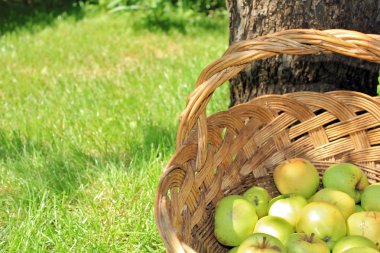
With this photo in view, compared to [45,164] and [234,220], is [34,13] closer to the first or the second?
[45,164]

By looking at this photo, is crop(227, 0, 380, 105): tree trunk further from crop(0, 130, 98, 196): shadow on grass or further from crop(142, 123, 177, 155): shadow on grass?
crop(0, 130, 98, 196): shadow on grass

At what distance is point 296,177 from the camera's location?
1859 millimetres

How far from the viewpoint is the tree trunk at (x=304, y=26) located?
Result: 6.96 ft

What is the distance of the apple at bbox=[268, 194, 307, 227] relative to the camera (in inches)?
69.5

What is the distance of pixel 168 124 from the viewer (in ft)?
9.07

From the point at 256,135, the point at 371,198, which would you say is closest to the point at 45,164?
the point at 256,135

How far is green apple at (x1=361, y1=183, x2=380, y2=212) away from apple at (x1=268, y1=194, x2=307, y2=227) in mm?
188

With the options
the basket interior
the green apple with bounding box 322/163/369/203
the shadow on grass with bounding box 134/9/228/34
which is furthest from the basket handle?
the shadow on grass with bounding box 134/9/228/34

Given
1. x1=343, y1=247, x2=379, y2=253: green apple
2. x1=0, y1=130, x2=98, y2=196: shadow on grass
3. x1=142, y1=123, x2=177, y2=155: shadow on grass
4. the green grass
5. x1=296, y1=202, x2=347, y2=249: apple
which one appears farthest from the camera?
x1=142, y1=123, x2=177, y2=155: shadow on grass

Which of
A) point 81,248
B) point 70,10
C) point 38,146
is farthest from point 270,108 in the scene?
point 70,10

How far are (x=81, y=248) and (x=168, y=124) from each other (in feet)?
3.32

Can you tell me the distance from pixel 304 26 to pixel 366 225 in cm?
81

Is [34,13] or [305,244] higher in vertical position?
[305,244]

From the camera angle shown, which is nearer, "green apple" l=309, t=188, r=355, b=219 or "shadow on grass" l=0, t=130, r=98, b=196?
"green apple" l=309, t=188, r=355, b=219
